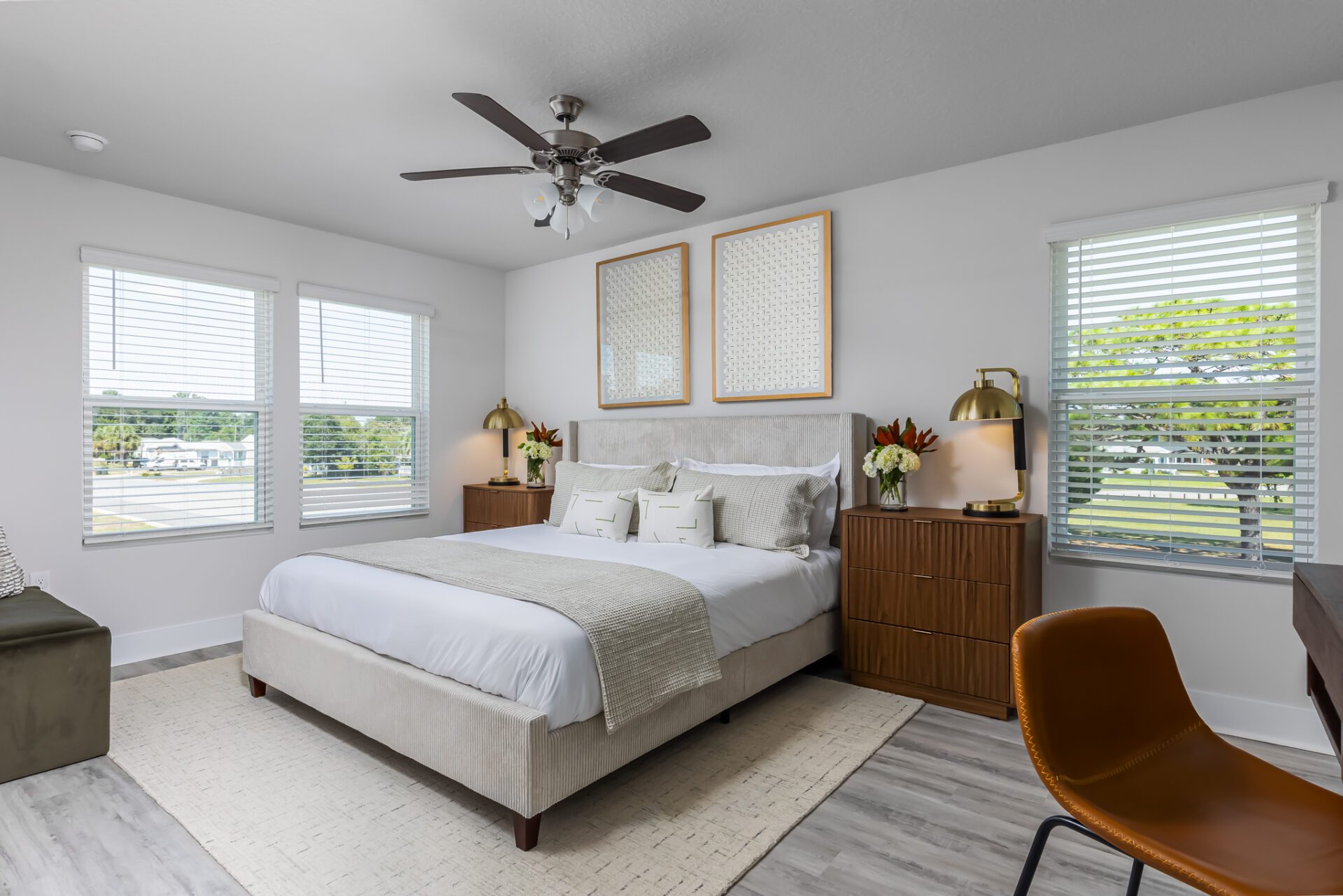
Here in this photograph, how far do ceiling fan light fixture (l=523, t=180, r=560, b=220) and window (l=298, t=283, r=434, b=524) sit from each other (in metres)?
2.44

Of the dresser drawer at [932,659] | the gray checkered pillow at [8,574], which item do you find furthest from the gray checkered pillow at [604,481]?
the gray checkered pillow at [8,574]

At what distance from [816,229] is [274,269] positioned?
3.34 meters

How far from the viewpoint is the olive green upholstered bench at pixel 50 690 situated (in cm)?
247

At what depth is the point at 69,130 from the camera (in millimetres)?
3061

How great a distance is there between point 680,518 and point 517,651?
1.60 metres

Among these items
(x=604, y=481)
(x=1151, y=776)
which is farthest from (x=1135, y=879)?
(x=604, y=481)

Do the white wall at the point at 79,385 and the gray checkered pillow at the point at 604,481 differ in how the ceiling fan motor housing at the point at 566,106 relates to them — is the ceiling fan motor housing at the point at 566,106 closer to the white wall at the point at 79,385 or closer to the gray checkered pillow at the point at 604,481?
the gray checkered pillow at the point at 604,481

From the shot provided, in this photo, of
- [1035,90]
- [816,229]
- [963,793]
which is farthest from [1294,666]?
[816,229]

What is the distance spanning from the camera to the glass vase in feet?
11.4

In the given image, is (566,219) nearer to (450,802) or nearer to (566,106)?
(566,106)

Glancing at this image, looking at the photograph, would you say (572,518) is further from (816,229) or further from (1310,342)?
(1310,342)

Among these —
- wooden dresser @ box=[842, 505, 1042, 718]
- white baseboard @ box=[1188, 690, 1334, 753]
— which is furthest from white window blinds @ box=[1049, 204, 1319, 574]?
white baseboard @ box=[1188, 690, 1334, 753]

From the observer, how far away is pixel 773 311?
13.7 feet

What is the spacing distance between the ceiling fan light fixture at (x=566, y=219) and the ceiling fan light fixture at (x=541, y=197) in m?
0.04
